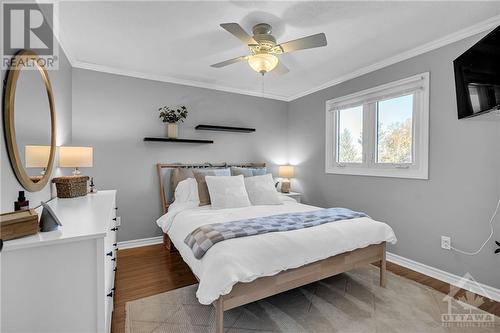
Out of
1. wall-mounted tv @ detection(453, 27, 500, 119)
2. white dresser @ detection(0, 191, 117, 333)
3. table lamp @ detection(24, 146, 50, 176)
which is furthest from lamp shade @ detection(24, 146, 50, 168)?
wall-mounted tv @ detection(453, 27, 500, 119)

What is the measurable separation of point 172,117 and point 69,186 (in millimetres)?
1774

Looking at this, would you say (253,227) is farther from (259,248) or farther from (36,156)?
(36,156)

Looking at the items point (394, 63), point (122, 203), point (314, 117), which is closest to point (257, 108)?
point (314, 117)

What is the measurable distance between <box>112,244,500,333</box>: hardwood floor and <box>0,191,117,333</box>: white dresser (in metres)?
0.83

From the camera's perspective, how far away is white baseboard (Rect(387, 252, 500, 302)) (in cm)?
232

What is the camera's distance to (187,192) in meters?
3.45

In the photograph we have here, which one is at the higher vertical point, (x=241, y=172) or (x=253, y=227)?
(x=241, y=172)

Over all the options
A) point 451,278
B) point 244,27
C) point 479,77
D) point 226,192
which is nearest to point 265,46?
point 244,27

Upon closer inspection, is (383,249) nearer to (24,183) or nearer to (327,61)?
(327,61)

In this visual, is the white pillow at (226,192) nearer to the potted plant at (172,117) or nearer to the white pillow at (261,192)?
the white pillow at (261,192)

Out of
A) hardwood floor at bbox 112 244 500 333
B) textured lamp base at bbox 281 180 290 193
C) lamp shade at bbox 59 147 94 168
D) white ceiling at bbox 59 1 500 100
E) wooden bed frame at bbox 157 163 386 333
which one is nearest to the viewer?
wooden bed frame at bbox 157 163 386 333

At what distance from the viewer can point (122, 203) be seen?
3.50m

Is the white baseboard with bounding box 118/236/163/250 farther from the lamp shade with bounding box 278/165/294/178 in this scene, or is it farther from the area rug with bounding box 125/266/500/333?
the lamp shade with bounding box 278/165/294/178

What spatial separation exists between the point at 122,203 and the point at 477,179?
4200 mm
